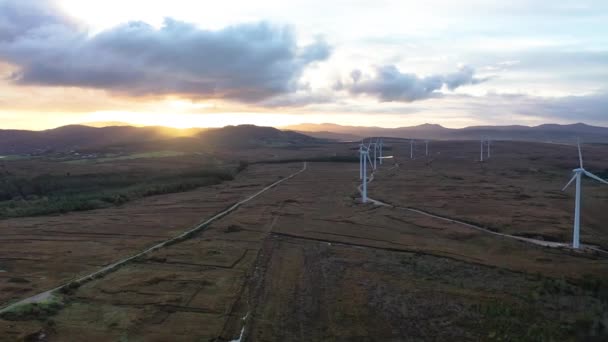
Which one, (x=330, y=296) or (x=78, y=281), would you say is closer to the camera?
(x=330, y=296)

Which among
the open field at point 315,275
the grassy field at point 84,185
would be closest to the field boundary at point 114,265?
the open field at point 315,275

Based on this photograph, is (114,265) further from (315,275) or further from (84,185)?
(84,185)

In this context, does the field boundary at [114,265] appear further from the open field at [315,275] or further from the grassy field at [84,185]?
the grassy field at [84,185]

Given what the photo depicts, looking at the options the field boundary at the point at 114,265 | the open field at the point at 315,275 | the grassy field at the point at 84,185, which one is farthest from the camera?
the grassy field at the point at 84,185

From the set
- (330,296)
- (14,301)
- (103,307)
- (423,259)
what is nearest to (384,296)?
(330,296)

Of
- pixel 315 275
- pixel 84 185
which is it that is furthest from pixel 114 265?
pixel 84 185

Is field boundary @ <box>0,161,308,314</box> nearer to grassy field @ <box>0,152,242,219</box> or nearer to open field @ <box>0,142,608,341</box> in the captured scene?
open field @ <box>0,142,608,341</box>

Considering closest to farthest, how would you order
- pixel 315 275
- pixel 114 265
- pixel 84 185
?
pixel 315 275, pixel 114 265, pixel 84 185

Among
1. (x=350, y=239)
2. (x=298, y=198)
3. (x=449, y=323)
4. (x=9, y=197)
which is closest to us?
(x=449, y=323)

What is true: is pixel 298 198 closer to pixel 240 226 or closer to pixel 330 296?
pixel 240 226
